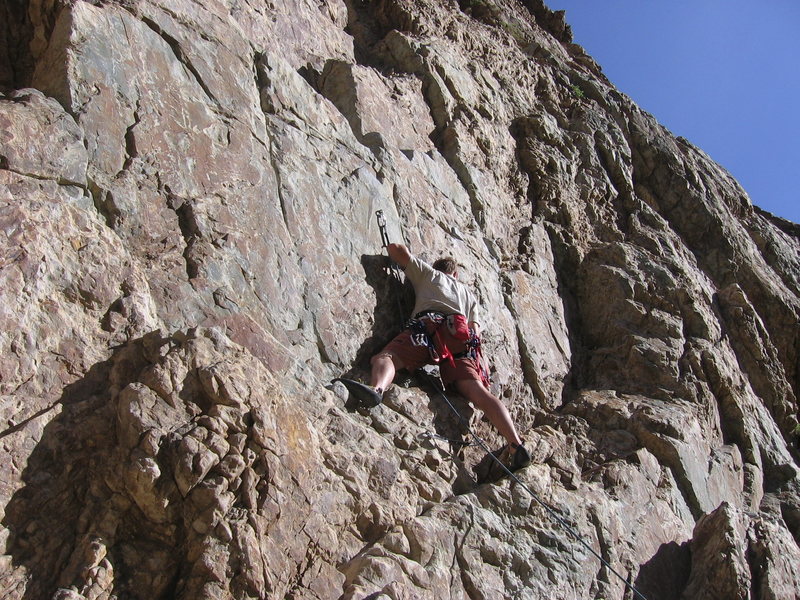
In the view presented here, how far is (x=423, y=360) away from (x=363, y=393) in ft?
3.75

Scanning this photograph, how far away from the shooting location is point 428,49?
37.8ft

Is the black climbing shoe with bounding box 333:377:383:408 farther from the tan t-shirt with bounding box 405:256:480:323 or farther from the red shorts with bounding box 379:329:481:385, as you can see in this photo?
the tan t-shirt with bounding box 405:256:480:323

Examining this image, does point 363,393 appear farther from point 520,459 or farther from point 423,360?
point 520,459

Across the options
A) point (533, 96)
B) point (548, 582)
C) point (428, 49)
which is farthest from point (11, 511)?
point (533, 96)

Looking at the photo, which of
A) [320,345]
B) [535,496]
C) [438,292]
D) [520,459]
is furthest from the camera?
[438,292]

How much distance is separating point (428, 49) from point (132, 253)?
7.41m

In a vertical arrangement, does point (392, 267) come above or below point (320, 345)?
above

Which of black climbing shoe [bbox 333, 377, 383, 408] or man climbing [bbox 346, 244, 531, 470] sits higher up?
man climbing [bbox 346, 244, 531, 470]

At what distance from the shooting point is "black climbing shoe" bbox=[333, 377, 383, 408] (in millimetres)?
6074

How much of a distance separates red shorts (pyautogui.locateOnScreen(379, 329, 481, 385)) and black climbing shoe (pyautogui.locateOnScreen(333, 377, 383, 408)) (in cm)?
78

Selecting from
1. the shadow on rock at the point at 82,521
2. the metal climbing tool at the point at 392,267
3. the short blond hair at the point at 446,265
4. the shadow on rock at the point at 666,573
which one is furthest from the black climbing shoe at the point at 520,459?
the shadow on rock at the point at 82,521

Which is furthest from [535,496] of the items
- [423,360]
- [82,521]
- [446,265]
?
[82,521]

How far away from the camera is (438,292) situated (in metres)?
7.37

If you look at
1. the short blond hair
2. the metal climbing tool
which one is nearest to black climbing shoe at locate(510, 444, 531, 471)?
the metal climbing tool
